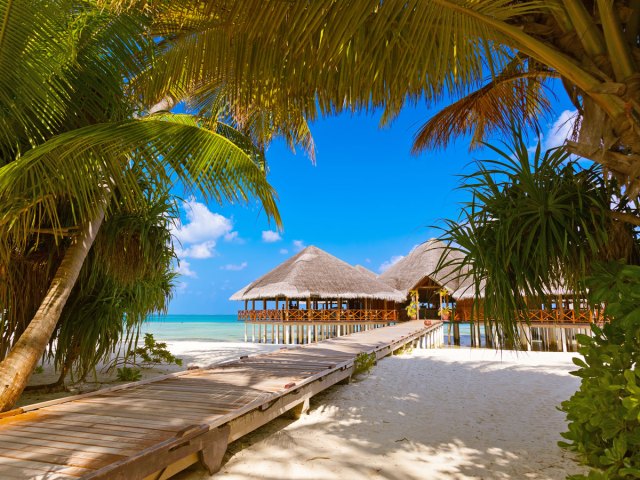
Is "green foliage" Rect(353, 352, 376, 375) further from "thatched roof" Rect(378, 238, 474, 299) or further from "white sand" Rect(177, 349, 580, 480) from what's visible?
"thatched roof" Rect(378, 238, 474, 299)

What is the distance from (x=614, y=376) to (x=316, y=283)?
16.6m

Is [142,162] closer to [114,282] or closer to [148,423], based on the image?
[148,423]

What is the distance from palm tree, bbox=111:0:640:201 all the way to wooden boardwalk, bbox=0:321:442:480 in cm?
236

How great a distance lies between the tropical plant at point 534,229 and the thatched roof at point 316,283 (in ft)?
50.2

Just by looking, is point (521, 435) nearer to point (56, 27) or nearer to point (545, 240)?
point (545, 240)

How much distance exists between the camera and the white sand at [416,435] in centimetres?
321

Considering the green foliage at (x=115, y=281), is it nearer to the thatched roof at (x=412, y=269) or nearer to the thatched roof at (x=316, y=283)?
the thatched roof at (x=316, y=283)

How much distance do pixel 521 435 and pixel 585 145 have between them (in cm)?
323

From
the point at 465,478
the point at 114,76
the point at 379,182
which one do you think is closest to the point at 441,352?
the point at 465,478

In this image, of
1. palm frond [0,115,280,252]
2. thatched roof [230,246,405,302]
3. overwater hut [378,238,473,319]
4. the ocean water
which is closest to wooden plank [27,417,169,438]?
palm frond [0,115,280,252]

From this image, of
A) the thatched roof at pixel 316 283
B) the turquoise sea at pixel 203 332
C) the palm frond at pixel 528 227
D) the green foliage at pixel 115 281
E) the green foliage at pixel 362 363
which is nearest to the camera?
the palm frond at pixel 528 227

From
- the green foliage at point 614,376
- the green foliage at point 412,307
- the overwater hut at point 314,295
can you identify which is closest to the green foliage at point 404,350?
the green foliage at point 412,307

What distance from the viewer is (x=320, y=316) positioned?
19328mm

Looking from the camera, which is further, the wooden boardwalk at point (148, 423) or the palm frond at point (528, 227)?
the palm frond at point (528, 227)
